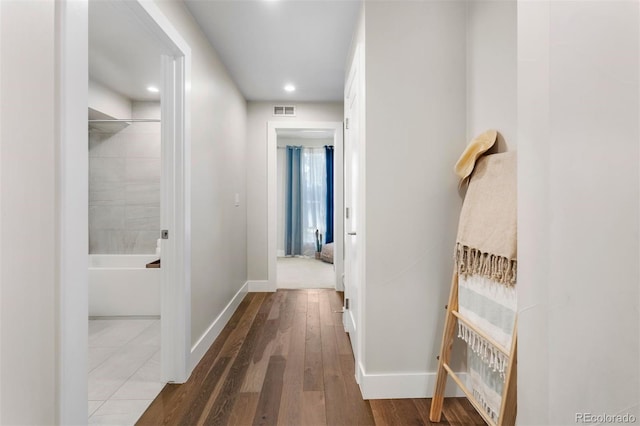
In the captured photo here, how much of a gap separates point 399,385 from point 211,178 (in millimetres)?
1940

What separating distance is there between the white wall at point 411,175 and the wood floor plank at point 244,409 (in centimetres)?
64

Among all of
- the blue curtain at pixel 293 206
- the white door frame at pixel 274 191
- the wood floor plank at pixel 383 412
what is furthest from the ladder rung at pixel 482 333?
the blue curtain at pixel 293 206

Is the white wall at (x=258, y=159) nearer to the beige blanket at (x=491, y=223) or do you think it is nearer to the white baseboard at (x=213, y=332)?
the white baseboard at (x=213, y=332)

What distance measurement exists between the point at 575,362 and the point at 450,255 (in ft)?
3.70

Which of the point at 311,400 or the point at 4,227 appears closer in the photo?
the point at 4,227

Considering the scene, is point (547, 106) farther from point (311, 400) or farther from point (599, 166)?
point (311, 400)

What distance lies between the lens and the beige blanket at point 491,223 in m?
1.22

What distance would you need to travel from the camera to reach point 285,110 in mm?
4000

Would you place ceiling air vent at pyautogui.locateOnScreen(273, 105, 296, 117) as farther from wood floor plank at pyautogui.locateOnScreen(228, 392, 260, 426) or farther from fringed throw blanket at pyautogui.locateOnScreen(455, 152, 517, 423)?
wood floor plank at pyautogui.locateOnScreen(228, 392, 260, 426)

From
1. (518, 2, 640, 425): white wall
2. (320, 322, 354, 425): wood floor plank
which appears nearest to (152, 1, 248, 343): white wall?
(320, 322, 354, 425): wood floor plank

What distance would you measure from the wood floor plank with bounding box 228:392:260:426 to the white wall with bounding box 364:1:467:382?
64 centimetres

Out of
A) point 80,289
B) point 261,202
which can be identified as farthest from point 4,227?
point 261,202

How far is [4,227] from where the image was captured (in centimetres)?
82

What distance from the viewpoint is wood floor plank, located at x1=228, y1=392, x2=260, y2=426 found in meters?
1.55
